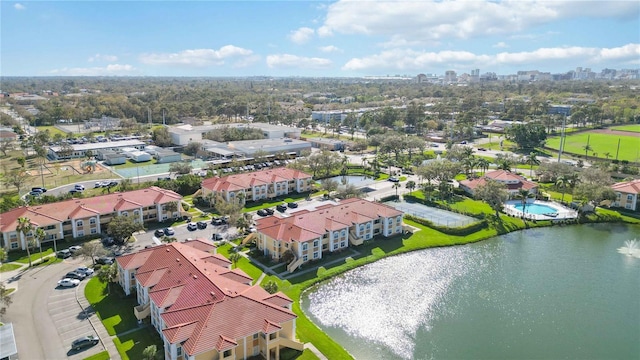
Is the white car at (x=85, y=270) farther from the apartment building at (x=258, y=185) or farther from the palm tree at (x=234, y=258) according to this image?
the apartment building at (x=258, y=185)

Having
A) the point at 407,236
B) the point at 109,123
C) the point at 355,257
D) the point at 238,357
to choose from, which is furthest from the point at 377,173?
the point at 109,123

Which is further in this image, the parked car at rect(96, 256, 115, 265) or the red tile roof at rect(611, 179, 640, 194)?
the red tile roof at rect(611, 179, 640, 194)

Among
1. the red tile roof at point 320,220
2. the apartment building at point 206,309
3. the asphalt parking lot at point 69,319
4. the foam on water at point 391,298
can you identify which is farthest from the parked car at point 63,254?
the foam on water at point 391,298

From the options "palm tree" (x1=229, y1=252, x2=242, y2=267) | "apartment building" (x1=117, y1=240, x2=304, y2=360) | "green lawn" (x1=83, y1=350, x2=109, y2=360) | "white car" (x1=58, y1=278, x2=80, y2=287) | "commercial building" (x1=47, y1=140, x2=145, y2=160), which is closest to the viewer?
"apartment building" (x1=117, y1=240, x2=304, y2=360)

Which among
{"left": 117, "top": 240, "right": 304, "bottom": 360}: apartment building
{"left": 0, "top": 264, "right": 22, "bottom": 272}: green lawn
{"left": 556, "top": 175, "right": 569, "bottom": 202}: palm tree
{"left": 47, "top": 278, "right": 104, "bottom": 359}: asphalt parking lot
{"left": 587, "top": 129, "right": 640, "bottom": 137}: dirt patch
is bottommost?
{"left": 47, "top": 278, "right": 104, "bottom": 359}: asphalt parking lot

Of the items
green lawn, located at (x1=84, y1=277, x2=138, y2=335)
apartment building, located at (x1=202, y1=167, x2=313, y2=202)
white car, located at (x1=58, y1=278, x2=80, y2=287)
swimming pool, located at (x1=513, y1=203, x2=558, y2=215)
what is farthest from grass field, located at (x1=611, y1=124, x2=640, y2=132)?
white car, located at (x1=58, y1=278, x2=80, y2=287)

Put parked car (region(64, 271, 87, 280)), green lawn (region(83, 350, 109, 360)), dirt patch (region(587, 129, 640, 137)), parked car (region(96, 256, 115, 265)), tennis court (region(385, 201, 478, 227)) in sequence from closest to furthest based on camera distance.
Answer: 1. green lawn (region(83, 350, 109, 360))
2. parked car (region(64, 271, 87, 280))
3. parked car (region(96, 256, 115, 265))
4. tennis court (region(385, 201, 478, 227))
5. dirt patch (region(587, 129, 640, 137))

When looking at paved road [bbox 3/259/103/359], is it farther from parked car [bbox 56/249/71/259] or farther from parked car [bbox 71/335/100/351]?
parked car [bbox 56/249/71/259]
